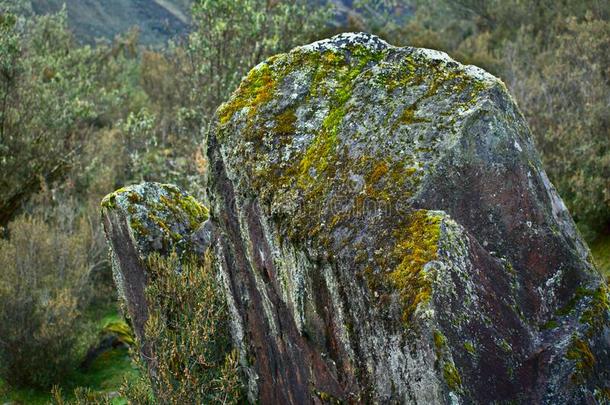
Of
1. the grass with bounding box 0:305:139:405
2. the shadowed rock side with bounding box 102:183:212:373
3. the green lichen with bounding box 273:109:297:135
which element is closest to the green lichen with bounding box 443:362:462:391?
the green lichen with bounding box 273:109:297:135

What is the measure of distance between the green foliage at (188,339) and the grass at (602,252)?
32.1ft

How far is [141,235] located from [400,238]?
16.6ft

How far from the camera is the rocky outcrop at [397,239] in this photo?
14.9 ft

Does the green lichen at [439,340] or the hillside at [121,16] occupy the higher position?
the green lichen at [439,340]

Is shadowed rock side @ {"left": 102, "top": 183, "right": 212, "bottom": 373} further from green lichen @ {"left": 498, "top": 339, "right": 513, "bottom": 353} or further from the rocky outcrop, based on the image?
green lichen @ {"left": 498, "top": 339, "right": 513, "bottom": 353}

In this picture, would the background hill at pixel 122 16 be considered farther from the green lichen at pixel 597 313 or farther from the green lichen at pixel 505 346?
the green lichen at pixel 505 346

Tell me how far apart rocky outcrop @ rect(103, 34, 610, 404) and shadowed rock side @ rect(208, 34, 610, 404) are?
16mm

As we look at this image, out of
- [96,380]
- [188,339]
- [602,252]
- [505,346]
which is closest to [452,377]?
[505,346]

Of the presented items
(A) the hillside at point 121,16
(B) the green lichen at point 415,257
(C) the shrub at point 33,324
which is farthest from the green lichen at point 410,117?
(A) the hillside at point 121,16

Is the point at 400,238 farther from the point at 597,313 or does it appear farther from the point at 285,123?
the point at 285,123

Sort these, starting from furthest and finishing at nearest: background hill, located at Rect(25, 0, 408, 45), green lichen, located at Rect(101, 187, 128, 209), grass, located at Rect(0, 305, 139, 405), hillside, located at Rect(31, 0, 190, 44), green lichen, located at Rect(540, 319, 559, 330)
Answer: hillside, located at Rect(31, 0, 190, 44), background hill, located at Rect(25, 0, 408, 45), grass, located at Rect(0, 305, 139, 405), green lichen, located at Rect(101, 187, 128, 209), green lichen, located at Rect(540, 319, 559, 330)

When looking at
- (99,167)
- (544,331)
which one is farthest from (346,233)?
(99,167)

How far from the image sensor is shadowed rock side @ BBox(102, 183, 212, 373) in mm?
8766

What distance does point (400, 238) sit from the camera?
16.1 ft
